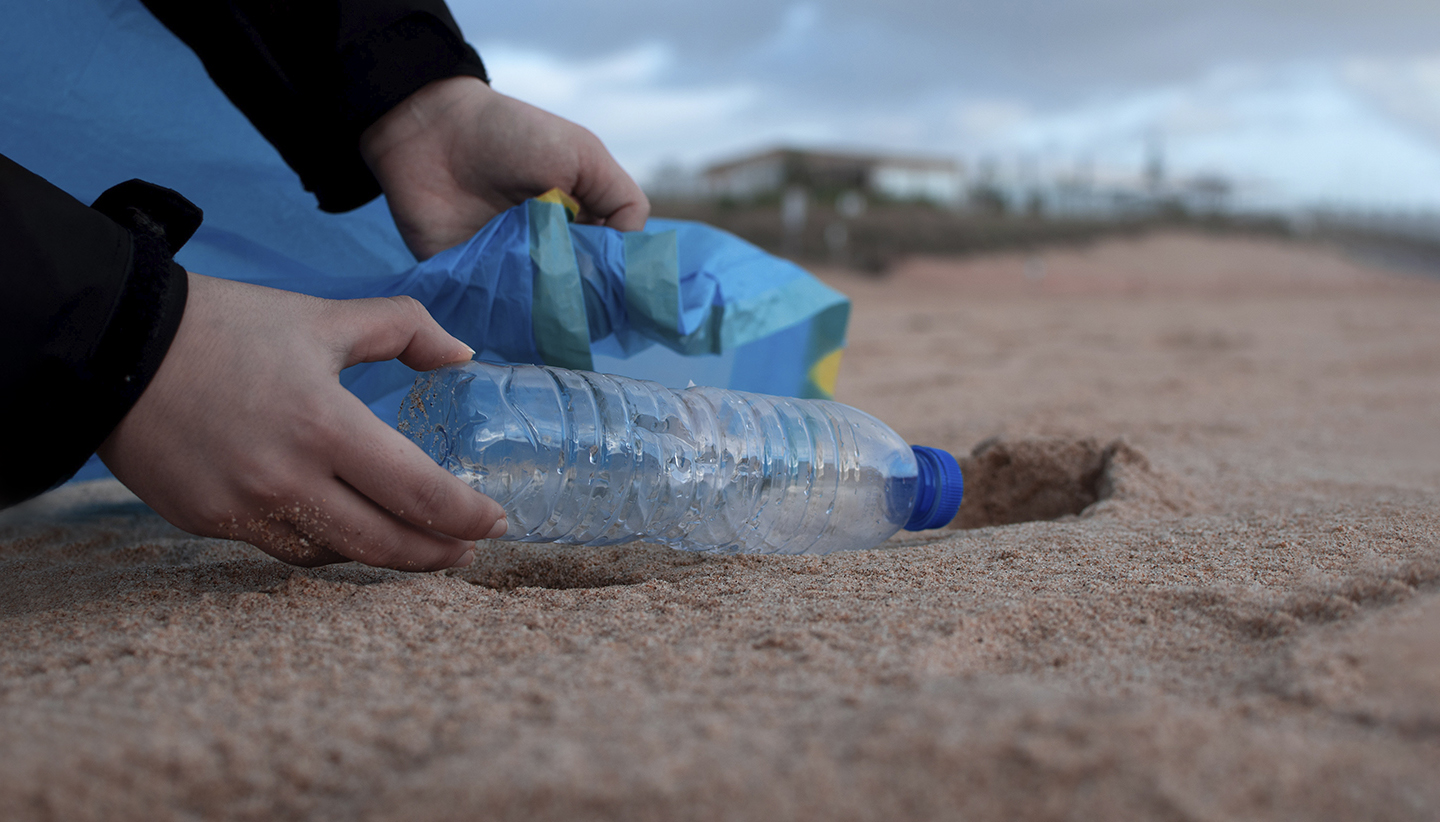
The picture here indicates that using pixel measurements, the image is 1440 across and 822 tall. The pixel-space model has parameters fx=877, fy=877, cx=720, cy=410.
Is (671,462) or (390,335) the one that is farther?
(671,462)

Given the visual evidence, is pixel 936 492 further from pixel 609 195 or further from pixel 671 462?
pixel 609 195

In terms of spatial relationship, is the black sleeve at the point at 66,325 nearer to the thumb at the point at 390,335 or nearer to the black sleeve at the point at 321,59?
the thumb at the point at 390,335

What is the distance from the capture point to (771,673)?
0.85 metres

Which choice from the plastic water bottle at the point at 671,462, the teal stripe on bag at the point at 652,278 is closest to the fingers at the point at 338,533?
the plastic water bottle at the point at 671,462

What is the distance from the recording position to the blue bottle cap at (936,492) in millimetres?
1404

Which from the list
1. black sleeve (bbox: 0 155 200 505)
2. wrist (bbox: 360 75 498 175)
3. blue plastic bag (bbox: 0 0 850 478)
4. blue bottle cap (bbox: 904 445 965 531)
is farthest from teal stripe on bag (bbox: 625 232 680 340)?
black sleeve (bbox: 0 155 200 505)

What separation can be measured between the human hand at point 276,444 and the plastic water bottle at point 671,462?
31cm

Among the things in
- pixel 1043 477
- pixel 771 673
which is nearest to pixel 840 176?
pixel 1043 477

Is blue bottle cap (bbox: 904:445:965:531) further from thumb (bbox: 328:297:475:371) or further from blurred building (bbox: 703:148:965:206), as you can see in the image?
blurred building (bbox: 703:148:965:206)

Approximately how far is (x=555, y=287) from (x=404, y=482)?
503 millimetres

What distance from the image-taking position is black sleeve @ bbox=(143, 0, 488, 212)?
1371mm

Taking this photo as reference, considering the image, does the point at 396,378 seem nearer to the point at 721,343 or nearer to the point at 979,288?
the point at 721,343

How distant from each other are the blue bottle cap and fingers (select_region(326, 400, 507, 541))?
2.30 feet

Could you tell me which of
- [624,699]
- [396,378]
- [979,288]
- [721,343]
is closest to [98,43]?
[396,378]
